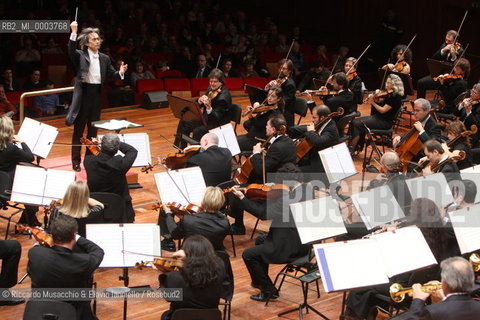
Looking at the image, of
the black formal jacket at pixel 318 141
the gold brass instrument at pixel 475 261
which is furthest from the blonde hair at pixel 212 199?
the black formal jacket at pixel 318 141

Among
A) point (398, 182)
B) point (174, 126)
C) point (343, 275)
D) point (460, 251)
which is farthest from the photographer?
point (174, 126)

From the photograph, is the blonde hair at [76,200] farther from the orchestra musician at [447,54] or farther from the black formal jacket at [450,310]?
the orchestra musician at [447,54]

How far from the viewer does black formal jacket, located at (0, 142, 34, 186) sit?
288 inches

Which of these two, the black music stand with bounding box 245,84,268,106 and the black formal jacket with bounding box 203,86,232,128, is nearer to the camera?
the black formal jacket with bounding box 203,86,232,128

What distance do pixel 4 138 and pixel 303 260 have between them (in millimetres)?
3208

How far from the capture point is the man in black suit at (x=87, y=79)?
8.67m

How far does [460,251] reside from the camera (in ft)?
20.0

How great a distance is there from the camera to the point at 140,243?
5605 millimetres

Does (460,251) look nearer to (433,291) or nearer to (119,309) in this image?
(433,291)

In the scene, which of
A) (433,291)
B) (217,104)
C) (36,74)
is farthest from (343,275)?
(36,74)

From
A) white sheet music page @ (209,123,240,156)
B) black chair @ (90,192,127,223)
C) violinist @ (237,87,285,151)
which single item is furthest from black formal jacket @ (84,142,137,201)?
violinist @ (237,87,285,151)

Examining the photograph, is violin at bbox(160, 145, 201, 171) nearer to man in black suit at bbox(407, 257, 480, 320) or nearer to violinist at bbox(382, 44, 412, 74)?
man in black suit at bbox(407, 257, 480, 320)

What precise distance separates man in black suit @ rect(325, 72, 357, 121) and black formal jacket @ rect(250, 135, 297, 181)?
2431mm

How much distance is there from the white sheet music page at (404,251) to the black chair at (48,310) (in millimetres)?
2296
